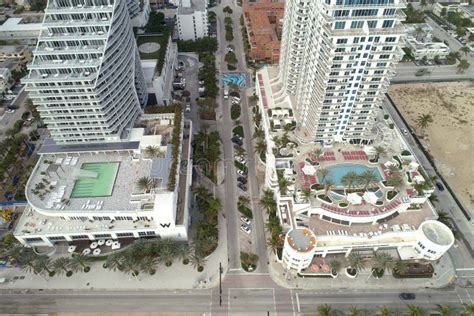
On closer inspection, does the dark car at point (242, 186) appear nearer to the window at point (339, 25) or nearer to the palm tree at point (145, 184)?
the palm tree at point (145, 184)

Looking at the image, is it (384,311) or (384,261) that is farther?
(384,261)

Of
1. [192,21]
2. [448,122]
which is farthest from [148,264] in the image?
[192,21]

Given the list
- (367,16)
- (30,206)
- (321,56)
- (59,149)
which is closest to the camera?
(367,16)

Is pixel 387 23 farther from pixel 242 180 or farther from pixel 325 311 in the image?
pixel 325 311

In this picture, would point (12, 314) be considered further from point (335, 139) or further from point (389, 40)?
point (389, 40)

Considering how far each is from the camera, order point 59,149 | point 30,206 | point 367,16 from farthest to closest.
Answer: point 59,149, point 30,206, point 367,16

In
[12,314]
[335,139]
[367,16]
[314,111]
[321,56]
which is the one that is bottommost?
[12,314]

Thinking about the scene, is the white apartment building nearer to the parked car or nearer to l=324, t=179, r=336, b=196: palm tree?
the parked car

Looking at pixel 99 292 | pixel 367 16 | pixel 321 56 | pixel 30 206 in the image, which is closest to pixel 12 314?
pixel 99 292
